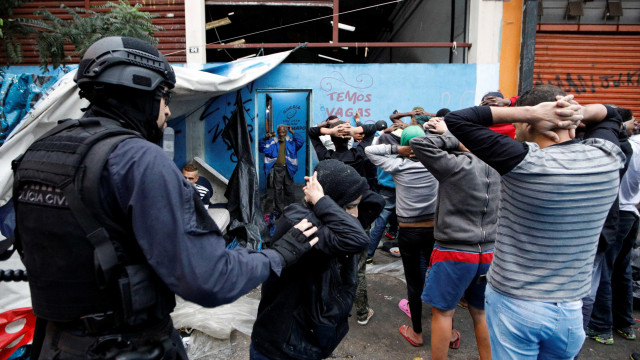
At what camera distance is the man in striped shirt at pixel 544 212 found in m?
1.70

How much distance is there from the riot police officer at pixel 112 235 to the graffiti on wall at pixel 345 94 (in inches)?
216

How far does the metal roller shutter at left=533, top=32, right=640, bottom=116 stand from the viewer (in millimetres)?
7055

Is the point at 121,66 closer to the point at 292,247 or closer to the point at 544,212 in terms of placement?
the point at 292,247

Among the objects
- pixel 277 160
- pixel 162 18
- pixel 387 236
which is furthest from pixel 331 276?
pixel 162 18

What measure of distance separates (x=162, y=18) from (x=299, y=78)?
2542mm

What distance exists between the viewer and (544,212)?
1.71 m

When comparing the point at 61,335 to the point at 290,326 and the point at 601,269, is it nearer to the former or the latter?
the point at 290,326

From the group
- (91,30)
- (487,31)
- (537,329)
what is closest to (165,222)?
(537,329)

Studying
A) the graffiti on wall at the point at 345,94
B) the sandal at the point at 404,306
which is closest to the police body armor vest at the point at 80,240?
the sandal at the point at 404,306

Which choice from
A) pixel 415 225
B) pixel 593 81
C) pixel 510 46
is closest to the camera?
pixel 415 225

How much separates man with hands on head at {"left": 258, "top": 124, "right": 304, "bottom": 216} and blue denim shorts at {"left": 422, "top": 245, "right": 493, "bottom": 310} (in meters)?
4.06

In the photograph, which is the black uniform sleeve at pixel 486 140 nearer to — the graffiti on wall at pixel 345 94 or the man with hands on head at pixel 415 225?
the man with hands on head at pixel 415 225

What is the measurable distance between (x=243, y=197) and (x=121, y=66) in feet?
13.1

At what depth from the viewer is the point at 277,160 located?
7.00 metres
